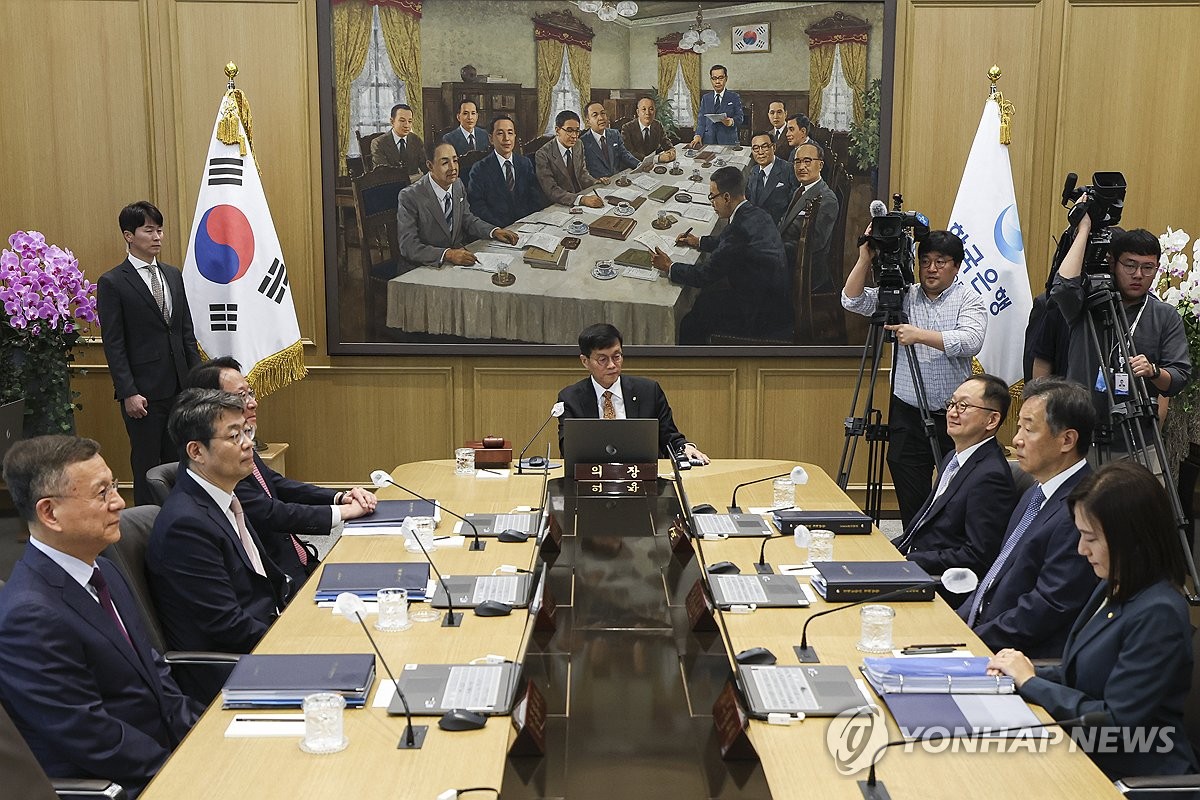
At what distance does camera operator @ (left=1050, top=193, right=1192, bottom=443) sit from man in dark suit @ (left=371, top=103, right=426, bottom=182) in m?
3.37

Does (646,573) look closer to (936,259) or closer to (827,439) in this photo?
(936,259)

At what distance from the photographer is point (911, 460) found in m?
4.97

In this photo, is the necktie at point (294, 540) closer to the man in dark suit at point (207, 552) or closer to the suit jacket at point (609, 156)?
the man in dark suit at point (207, 552)

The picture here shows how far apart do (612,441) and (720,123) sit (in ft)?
8.36

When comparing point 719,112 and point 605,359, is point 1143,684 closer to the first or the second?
point 605,359

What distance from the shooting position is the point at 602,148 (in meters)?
6.20

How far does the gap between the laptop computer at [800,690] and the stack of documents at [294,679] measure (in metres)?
0.78

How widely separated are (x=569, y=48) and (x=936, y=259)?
2429 millimetres

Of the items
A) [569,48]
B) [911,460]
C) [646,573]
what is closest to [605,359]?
[911,460]

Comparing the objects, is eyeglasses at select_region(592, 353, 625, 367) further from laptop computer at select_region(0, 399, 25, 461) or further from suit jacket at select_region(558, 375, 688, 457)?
laptop computer at select_region(0, 399, 25, 461)

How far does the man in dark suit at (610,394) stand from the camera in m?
4.80

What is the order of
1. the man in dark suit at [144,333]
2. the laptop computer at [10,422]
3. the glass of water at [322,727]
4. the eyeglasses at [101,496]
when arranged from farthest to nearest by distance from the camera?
the man in dark suit at [144,333] < the laptop computer at [10,422] < the eyeglasses at [101,496] < the glass of water at [322,727]

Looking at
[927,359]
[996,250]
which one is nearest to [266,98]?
[927,359]

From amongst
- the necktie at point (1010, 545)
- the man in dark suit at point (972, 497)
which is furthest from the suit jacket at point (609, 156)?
the necktie at point (1010, 545)
